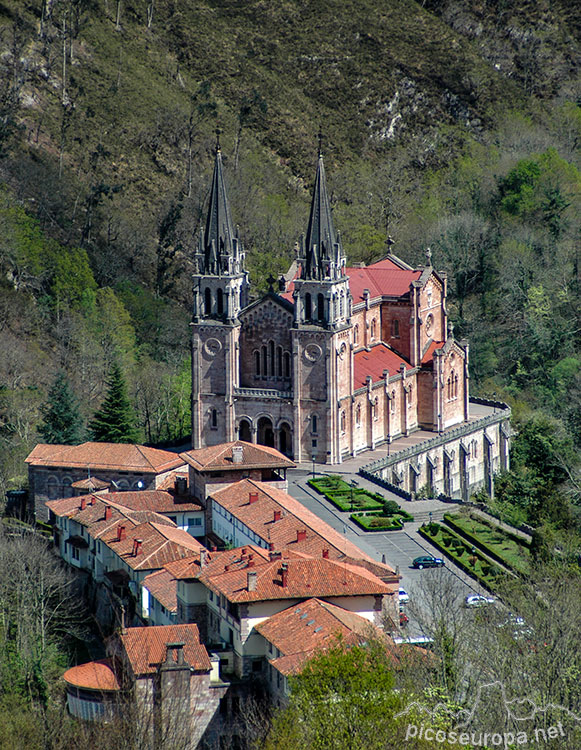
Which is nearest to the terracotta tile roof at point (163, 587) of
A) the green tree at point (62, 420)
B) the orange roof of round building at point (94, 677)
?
the orange roof of round building at point (94, 677)

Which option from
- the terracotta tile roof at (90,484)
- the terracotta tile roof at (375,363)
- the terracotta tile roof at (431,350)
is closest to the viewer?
the terracotta tile roof at (90,484)

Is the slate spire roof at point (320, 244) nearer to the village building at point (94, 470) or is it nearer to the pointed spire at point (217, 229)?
the pointed spire at point (217, 229)

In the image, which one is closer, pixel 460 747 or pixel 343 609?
pixel 460 747

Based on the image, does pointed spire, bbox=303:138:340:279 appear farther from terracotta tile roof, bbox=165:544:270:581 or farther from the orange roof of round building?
the orange roof of round building

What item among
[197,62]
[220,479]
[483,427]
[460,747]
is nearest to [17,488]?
[220,479]

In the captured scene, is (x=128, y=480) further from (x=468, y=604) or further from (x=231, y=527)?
(x=468, y=604)

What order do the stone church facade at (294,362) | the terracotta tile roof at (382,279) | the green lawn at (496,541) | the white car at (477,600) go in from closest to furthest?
the white car at (477,600), the green lawn at (496,541), the stone church facade at (294,362), the terracotta tile roof at (382,279)
